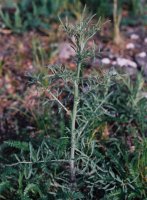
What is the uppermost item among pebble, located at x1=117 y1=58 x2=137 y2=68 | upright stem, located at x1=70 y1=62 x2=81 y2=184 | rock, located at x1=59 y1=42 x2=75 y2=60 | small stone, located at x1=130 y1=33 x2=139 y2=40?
small stone, located at x1=130 y1=33 x2=139 y2=40

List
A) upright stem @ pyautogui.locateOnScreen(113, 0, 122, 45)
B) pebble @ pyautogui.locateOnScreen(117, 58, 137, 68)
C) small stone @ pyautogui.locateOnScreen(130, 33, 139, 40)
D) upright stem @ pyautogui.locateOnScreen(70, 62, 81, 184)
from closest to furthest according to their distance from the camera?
upright stem @ pyautogui.locateOnScreen(70, 62, 81, 184), pebble @ pyautogui.locateOnScreen(117, 58, 137, 68), upright stem @ pyautogui.locateOnScreen(113, 0, 122, 45), small stone @ pyautogui.locateOnScreen(130, 33, 139, 40)

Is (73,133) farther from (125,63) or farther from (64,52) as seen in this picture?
(64,52)

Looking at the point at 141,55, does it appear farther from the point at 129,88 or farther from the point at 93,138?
the point at 93,138

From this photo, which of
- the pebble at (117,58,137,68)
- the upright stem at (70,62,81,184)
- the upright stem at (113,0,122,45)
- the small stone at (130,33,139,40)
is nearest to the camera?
the upright stem at (70,62,81,184)

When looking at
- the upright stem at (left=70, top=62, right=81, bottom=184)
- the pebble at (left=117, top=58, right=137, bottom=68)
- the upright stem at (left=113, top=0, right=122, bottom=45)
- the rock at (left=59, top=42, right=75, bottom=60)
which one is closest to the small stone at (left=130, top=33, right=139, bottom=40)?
the upright stem at (left=113, top=0, right=122, bottom=45)

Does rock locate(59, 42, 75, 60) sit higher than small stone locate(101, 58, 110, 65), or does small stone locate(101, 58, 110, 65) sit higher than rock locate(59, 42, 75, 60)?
rock locate(59, 42, 75, 60)

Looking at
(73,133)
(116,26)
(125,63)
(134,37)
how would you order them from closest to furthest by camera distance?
(73,133), (125,63), (116,26), (134,37)

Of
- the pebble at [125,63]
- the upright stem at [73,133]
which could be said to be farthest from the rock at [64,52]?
the upright stem at [73,133]

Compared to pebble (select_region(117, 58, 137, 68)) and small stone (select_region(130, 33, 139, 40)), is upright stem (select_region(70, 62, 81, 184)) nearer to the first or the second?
pebble (select_region(117, 58, 137, 68))

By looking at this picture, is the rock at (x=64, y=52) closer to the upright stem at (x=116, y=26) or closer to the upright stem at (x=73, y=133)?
the upright stem at (x=116, y=26)

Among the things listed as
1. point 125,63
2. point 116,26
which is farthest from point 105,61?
point 116,26

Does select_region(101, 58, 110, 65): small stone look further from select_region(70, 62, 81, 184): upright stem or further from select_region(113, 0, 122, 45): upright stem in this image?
select_region(70, 62, 81, 184): upright stem

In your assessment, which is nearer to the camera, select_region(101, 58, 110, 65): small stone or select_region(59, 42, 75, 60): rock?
→ select_region(101, 58, 110, 65): small stone

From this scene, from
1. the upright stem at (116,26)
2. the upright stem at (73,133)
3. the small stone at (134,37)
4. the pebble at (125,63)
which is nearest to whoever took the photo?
the upright stem at (73,133)
